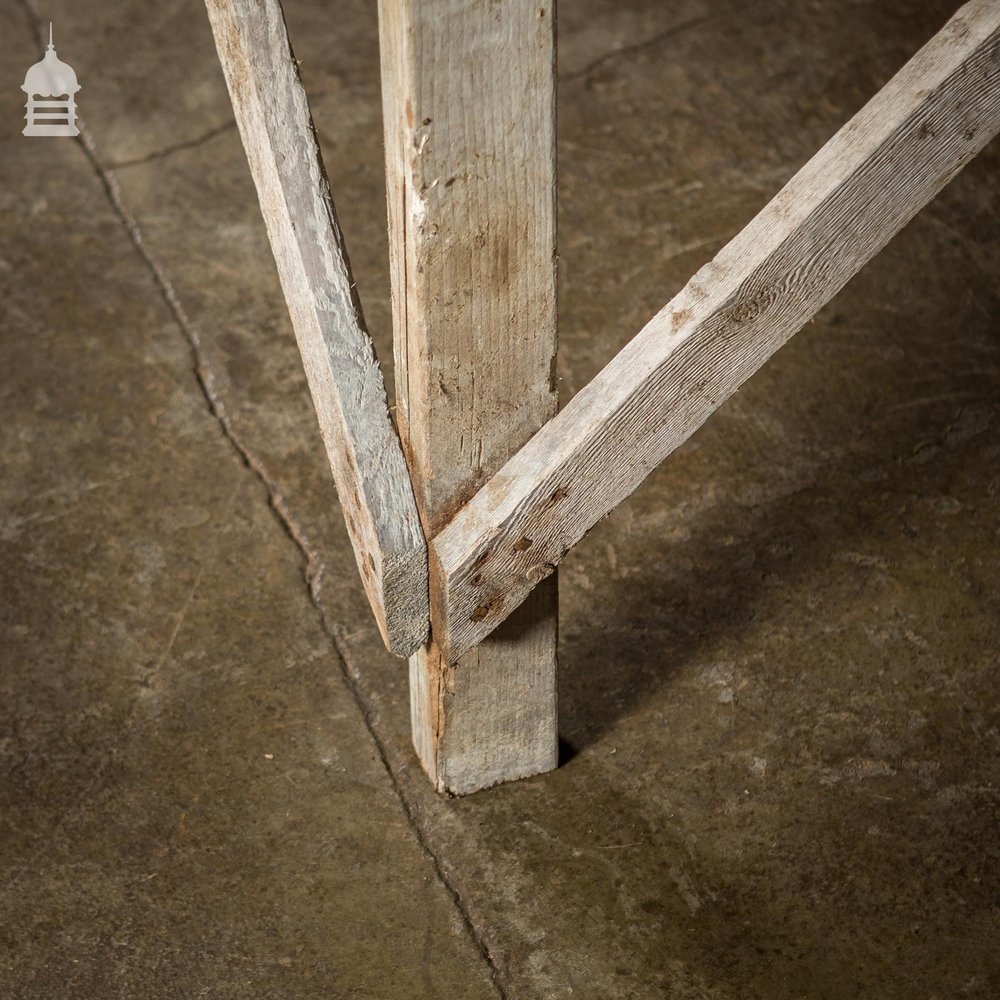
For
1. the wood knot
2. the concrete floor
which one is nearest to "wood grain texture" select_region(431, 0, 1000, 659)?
the wood knot

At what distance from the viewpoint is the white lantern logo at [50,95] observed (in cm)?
396

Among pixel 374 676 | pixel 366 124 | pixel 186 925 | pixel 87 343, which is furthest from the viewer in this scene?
pixel 366 124

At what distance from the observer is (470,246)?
5.83 ft

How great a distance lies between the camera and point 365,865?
2.36m

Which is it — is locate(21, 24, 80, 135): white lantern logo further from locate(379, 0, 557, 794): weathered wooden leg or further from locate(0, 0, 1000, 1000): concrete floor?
locate(379, 0, 557, 794): weathered wooden leg

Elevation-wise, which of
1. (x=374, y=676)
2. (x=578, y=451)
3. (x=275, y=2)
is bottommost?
(x=374, y=676)

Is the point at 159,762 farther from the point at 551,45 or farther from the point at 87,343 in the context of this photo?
the point at 551,45

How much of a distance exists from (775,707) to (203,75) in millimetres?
2802

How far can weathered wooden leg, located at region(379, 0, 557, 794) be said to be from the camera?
1638 millimetres

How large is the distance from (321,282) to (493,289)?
0.27 metres

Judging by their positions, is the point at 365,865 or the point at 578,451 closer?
the point at 578,451

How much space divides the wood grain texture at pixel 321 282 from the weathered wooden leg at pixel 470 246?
5 cm

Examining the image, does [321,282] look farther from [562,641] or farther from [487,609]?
[562,641]

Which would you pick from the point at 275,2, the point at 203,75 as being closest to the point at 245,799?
the point at 275,2
